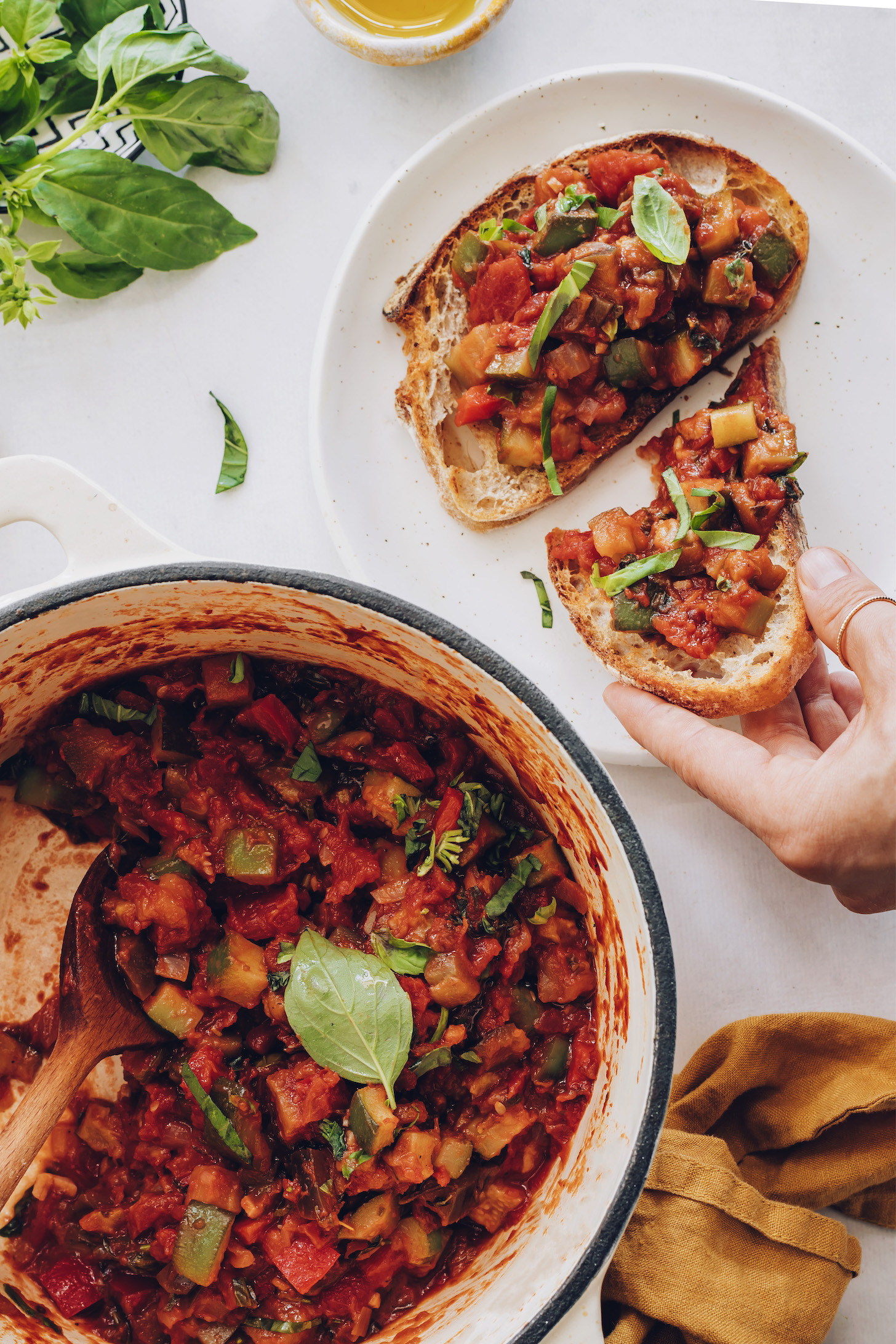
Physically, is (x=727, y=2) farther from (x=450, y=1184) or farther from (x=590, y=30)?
(x=450, y=1184)

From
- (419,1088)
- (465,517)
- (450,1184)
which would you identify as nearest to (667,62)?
(465,517)

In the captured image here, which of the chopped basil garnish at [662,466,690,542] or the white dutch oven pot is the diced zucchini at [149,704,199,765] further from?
the chopped basil garnish at [662,466,690,542]

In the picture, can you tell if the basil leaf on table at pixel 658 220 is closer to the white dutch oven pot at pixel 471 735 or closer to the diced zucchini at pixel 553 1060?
the white dutch oven pot at pixel 471 735

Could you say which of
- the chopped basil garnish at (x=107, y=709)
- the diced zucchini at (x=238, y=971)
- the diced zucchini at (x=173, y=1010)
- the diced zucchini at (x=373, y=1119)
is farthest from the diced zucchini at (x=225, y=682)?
the diced zucchini at (x=373, y=1119)

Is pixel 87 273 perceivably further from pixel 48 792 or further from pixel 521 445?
pixel 48 792

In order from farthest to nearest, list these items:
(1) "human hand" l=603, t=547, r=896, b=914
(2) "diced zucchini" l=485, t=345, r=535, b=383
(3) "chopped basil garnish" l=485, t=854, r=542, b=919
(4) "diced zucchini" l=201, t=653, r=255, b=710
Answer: (2) "diced zucchini" l=485, t=345, r=535, b=383 < (4) "diced zucchini" l=201, t=653, r=255, b=710 < (3) "chopped basil garnish" l=485, t=854, r=542, b=919 < (1) "human hand" l=603, t=547, r=896, b=914

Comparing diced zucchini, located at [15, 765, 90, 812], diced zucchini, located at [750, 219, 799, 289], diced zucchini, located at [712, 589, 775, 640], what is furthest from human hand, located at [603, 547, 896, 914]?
diced zucchini, located at [15, 765, 90, 812]
